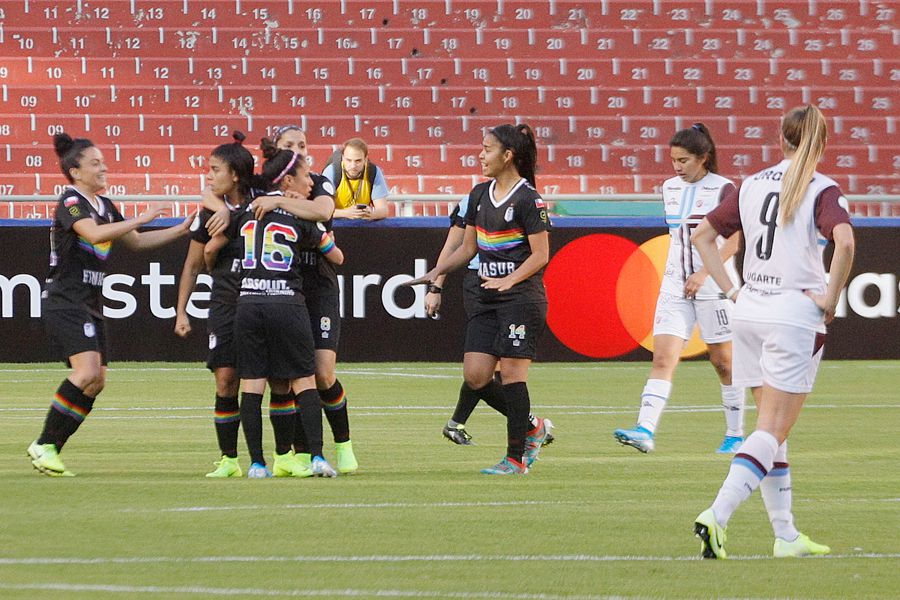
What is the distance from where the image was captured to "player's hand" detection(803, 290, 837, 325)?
595 centimetres

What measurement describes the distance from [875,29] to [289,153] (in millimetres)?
16824

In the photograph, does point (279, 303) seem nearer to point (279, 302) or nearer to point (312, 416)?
point (279, 302)

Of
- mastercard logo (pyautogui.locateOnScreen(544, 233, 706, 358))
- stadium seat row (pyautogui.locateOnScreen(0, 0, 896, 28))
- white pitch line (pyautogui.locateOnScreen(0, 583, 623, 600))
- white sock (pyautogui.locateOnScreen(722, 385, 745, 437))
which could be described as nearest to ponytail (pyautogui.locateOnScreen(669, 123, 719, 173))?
white sock (pyautogui.locateOnScreen(722, 385, 745, 437))

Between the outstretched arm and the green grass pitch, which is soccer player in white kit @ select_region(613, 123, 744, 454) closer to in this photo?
the green grass pitch

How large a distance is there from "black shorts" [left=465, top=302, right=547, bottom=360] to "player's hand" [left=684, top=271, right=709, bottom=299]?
1.39m

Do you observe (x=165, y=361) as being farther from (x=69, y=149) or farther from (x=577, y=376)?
(x=69, y=149)

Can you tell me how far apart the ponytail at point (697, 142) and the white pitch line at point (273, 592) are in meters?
5.33

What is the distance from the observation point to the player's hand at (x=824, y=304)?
5.95m

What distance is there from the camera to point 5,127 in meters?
21.5

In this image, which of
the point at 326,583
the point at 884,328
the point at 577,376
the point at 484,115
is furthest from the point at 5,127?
the point at 326,583

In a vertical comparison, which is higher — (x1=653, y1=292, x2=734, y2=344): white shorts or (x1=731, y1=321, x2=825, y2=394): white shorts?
(x1=731, y1=321, x2=825, y2=394): white shorts

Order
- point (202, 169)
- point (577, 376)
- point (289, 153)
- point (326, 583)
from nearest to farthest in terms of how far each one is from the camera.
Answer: point (326, 583), point (289, 153), point (577, 376), point (202, 169)

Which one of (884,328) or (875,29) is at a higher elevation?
(875,29)

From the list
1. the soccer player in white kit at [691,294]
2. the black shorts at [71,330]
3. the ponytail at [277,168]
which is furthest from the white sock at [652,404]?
the black shorts at [71,330]
